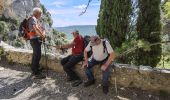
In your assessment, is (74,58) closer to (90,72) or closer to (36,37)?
(90,72)

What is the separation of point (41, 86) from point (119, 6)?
3465mm

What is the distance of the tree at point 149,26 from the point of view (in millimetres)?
10703

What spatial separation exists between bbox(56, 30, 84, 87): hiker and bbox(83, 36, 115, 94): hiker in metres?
0.37

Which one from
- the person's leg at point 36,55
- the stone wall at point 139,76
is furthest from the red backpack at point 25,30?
the stone wall at point 139,76

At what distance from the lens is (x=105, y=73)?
7.98 meters

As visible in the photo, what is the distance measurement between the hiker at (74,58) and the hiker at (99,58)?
37 cm

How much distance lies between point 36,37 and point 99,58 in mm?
1716

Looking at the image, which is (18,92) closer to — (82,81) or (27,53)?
(82,81)

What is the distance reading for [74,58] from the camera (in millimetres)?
8734

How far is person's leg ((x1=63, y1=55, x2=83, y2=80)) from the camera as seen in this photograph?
28.7 feet

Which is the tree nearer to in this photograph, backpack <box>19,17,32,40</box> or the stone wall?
the stone wall

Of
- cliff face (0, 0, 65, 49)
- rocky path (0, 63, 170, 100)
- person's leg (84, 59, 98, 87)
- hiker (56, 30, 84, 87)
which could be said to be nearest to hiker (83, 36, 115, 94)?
person's leg (84, 59, 98, 87)

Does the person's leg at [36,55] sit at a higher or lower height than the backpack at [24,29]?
lower

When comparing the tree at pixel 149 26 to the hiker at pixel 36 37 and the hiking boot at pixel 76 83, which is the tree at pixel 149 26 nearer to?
the hiking boot at pixel 76 83
